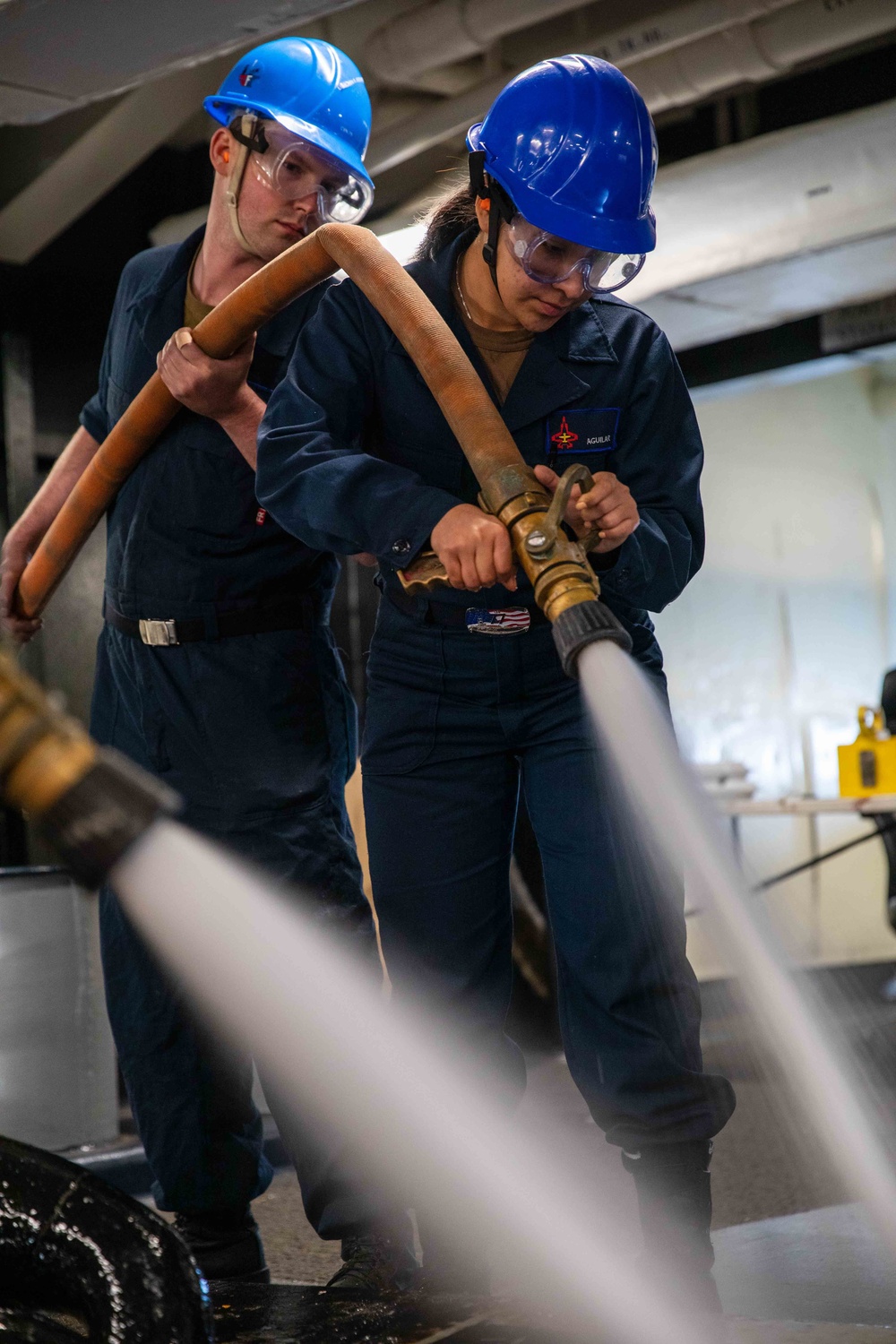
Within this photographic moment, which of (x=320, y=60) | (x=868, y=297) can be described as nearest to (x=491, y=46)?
(x=868, y=297)

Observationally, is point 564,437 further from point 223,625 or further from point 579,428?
point 223,625

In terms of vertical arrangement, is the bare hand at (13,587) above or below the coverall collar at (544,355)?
below

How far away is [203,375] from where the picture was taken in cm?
218

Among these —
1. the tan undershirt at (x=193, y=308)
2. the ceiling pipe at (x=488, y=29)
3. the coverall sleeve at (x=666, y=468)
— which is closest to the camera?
the coverall sleeve at (x=666, y=468)

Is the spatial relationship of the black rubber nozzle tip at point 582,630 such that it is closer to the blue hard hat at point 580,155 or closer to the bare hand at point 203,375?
the blue hard hat at point 580,155

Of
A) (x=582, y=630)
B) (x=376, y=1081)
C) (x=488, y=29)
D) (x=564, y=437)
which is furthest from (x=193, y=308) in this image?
(x=488, y=29)

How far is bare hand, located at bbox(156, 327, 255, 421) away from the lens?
2.19 m

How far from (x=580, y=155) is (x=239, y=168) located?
0.76 m

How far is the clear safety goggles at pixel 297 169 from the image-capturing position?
2350mm

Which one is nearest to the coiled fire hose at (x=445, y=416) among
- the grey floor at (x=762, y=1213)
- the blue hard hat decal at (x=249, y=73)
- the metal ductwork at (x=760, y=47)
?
the blue hard hat decal at (x=249, y=73)

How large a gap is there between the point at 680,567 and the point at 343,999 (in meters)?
0.86

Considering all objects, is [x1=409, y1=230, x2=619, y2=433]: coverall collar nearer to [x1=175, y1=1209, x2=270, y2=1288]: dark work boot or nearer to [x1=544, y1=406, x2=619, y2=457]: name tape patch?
[x1=544, y1=406, x2=619, y2=457]: name tape patch

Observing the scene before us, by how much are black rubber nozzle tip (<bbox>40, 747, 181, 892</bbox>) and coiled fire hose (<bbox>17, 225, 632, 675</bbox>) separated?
671 millimetres

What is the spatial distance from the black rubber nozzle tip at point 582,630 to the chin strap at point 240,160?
41.9 inches
